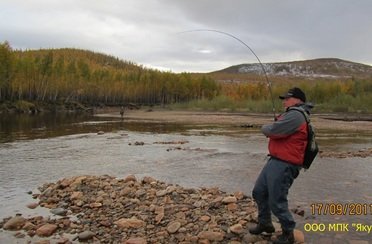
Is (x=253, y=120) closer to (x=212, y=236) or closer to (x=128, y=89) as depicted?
(x=212, y=236)

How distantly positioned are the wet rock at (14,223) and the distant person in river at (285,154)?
5.57 metres

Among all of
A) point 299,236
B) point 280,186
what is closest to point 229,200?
point 299,236

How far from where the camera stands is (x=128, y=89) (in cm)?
13912

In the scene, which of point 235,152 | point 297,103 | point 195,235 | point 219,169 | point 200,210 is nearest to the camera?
point 297,103

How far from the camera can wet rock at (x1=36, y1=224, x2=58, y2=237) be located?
8250 millimetres

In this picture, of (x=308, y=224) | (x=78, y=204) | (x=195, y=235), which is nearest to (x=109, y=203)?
(x=78, y=204)

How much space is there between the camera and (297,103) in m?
6.93

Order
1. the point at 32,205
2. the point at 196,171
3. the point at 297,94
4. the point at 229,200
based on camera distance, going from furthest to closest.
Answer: the point at 196,171 < the point at 32,205 < the point at 229,200 < the point at 297,94

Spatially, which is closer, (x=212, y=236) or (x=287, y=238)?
(x=287, y=238)

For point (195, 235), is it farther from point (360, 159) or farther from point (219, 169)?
point (360, 159)

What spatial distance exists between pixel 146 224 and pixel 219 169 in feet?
26.8

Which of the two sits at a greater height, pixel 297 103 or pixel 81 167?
pixel 297 103

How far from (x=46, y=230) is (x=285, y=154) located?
5250 mm

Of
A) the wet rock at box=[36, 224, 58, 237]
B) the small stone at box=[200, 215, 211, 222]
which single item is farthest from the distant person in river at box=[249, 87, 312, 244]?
the wet rock at box=[36, 224, 58, 237]
